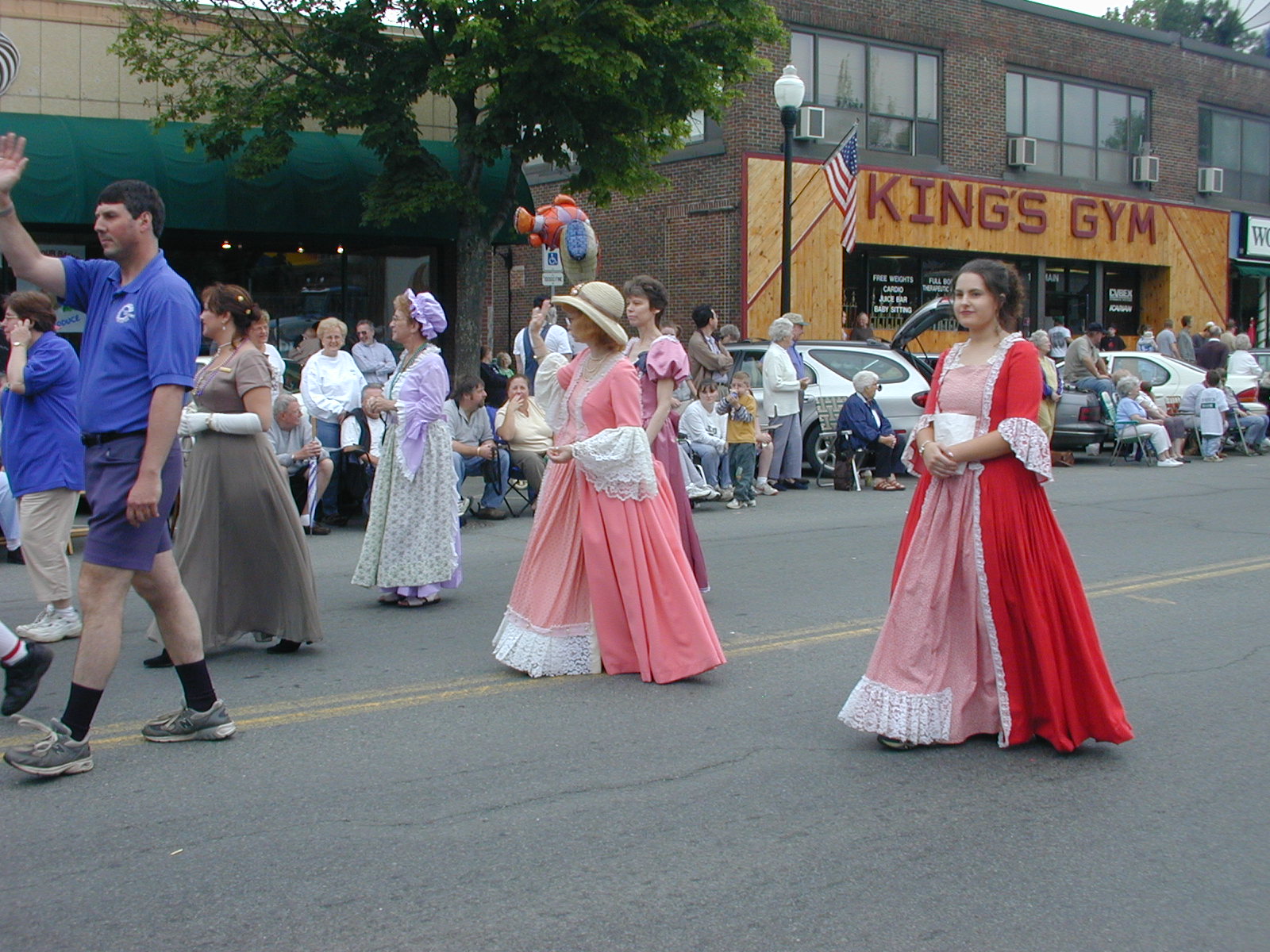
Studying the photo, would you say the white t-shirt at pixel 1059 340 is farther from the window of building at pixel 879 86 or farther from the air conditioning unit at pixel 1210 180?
the air conditioning unit at pixel 1210 180

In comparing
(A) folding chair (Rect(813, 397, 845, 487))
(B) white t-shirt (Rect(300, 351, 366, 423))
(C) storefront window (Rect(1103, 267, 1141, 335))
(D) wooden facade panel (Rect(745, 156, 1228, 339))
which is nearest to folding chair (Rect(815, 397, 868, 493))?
(A) folding chair (Rect(813, 397, 845, 487))

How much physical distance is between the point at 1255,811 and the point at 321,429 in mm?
9403

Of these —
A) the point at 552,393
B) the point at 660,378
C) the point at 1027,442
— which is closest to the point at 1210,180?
the point at 660,378

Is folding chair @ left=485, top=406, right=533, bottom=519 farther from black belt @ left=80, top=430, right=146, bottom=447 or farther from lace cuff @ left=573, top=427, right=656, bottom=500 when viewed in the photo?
black belt @ left=80, top=430, right=146, bottom=447

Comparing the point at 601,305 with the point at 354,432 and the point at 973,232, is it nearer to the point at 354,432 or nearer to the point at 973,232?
the point at 354,432

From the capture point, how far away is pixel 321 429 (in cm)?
1226

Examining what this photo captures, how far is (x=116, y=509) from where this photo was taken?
466 cm

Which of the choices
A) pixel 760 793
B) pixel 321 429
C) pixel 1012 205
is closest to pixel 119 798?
pixel 760 793

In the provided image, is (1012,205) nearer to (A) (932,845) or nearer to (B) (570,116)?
(B) (570,116)

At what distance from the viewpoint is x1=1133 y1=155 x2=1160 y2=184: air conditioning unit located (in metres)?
29.4

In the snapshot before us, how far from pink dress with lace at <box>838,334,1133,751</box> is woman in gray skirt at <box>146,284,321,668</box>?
306 cm

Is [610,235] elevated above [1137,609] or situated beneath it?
elevated above

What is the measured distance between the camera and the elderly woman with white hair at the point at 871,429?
14867 mm

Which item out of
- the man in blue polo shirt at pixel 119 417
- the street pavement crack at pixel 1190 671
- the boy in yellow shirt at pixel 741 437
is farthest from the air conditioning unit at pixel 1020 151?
the man in blue polo shirt at pixel 119 417
